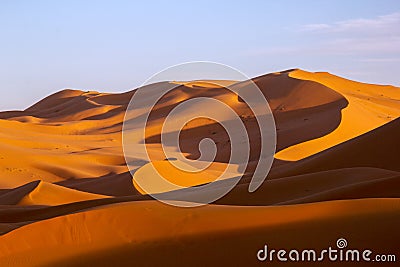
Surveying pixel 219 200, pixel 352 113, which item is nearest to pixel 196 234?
pixel 219 200

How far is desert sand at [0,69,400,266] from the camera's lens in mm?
5625

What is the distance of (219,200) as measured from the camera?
425 inches

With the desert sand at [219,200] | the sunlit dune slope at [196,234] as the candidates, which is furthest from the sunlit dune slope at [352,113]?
the sunlit dune slope at [196,234]

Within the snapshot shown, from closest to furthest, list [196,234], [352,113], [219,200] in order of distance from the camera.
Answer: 1. [196,234]
2. [219,200]
3. [352,113]

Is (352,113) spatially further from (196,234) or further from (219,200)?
(196,234)

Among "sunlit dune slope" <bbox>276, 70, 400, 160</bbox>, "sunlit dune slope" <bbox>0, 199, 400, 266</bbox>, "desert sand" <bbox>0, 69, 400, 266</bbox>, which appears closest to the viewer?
"sunlit dune slope" <bbox>0, 199, 400, 266</bbox>

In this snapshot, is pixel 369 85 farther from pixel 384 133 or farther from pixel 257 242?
pixel 257 242

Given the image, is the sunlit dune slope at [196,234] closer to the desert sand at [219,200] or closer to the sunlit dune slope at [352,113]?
the desert sand at [219,200]

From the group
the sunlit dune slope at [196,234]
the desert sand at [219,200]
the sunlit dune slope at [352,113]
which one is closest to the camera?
the sunlit dune slope at [196,234]

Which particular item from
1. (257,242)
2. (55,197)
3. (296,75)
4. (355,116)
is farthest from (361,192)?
(296,75)

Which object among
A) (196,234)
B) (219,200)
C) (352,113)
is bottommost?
(219,200)

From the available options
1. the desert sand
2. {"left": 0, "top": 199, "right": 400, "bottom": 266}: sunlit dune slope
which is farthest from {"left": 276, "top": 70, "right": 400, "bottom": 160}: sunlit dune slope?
{"left": 0, "top": 199, "right": 400, "bottom": 266}: sunlit dune slope

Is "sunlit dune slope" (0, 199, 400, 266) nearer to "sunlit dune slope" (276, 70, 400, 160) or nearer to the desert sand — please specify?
the desert sand

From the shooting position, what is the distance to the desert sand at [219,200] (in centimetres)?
562
